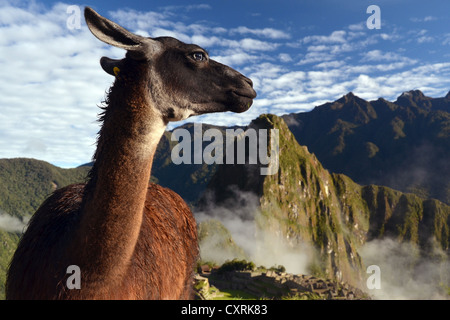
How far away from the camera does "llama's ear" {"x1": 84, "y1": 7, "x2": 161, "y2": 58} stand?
2.81m

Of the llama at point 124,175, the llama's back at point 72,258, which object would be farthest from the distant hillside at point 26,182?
the llama at point 124,175

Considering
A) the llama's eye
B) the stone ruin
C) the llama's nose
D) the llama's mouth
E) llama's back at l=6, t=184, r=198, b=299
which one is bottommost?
the stone ruin

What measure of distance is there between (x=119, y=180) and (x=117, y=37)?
4.63ft

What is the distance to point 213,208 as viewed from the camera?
143 meters

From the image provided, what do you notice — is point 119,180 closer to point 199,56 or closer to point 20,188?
point 199,56

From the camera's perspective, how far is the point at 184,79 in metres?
3.68

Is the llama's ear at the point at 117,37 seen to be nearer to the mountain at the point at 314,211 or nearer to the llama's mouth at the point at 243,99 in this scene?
the llama's mouth at the point at 243,99

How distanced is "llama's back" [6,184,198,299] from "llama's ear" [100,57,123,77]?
1632mm

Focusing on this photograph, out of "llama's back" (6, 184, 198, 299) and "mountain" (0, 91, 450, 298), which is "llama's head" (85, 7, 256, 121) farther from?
"mountain" (0, 91, 450, 298)

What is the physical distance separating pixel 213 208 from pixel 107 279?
141 m

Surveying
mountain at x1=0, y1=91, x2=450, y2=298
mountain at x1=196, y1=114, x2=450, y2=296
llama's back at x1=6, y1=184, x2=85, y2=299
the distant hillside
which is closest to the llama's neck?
llama's back at x1=6, y1=184, x2=85, y2=299

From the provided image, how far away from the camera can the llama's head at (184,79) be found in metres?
3.49

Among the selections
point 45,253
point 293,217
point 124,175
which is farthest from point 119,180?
point 293,217
